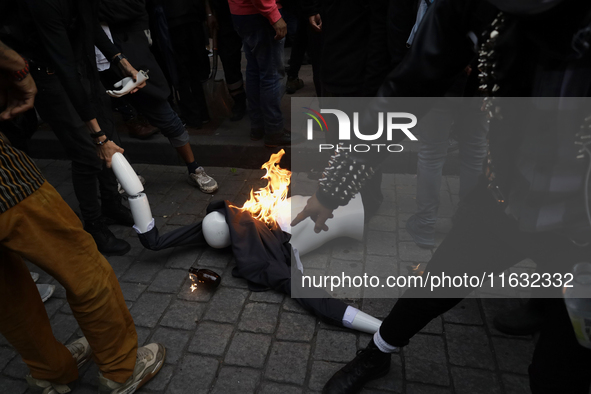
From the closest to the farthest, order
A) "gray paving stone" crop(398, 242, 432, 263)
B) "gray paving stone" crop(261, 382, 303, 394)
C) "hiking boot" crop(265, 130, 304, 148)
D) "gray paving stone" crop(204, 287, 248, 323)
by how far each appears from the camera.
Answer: "gray paving stone" crop(261, 382, 303, 394) → "gray paving stone" crop(204, 287, 248, 323) → "gray paving stone" crop(398, 242, 432, 263) → "hiking boot" crop(265, 130, 304, 148)

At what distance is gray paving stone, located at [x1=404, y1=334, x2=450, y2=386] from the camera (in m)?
2.34

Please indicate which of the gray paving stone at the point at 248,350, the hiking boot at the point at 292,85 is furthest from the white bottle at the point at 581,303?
the hiking boot at the point at 292,85

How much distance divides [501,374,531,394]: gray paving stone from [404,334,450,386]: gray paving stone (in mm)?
306

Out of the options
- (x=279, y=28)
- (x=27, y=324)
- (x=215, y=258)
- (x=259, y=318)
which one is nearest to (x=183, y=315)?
(x=259, y=318)

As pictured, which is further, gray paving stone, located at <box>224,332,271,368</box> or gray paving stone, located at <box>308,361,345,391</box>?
gray paving stone, located at <box>224,332,271,368</box>

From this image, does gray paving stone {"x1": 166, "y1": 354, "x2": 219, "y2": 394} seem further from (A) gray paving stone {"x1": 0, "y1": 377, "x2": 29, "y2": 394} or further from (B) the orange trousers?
(A) gray paving stone {"x1": 0, "y1": 377, "x2": 29, "y2": 394}

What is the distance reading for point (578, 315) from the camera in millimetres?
1266

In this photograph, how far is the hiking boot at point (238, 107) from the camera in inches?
224

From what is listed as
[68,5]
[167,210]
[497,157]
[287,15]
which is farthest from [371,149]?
[287,15]

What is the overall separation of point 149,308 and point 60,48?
183cm

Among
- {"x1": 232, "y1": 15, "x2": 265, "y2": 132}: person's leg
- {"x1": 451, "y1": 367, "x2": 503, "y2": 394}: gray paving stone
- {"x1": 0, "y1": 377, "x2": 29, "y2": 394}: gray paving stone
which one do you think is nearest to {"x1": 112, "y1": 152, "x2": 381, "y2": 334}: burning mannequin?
{"x1": 451, "y1": 367, "x2": 503, "y2": 394}: gray paving stone

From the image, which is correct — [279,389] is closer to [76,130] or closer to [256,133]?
[76,130]

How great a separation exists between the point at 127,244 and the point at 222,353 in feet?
5.05

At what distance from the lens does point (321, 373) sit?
7.86 feet
